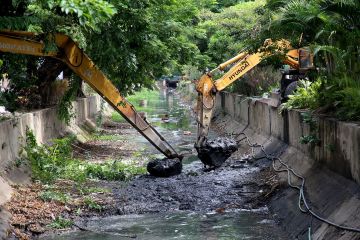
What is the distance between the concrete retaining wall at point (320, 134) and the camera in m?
9.68

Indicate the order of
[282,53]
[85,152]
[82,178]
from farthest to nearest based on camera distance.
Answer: [85,152] < [82,178] < [282,53]

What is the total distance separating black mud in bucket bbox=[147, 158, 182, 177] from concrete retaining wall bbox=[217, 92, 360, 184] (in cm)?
305

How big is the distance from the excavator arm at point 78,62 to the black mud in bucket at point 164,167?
0.47 meters

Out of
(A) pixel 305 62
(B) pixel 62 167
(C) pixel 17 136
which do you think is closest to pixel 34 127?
(B) pixel 62 167

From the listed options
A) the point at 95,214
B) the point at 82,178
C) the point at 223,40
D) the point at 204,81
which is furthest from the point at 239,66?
the point at 223,40

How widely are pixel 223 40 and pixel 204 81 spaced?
574 inches

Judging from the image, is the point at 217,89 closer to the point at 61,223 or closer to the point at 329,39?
the point at 329,39

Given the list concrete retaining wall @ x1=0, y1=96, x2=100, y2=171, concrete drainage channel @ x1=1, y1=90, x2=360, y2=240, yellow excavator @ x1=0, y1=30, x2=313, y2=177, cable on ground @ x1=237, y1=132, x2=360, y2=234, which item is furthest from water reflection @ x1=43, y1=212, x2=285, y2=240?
yellow excavator @ x1=0, y1=30, x2=313, y2=177

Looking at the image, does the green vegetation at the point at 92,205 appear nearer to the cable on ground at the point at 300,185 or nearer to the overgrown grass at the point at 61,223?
the overgrown grass at the point at 61,223

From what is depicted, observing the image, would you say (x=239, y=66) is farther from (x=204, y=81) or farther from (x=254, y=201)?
(x=254, y=201)

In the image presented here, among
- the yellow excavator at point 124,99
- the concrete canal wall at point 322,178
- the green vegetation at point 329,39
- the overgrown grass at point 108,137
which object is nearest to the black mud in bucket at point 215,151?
the yellow excavator at point 124,99

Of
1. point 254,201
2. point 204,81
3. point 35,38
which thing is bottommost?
point 254,201

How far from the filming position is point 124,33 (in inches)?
661

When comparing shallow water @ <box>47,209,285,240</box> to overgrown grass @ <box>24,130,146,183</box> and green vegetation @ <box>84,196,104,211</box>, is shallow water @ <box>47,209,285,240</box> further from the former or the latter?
overgrown grass @ <box>24,130,146,183</box>
